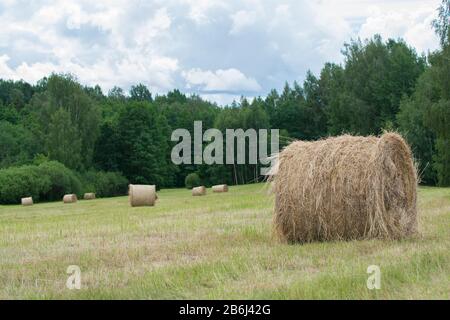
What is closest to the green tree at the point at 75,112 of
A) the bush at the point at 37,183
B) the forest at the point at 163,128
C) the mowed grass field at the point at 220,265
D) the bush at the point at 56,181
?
the forest at the point at 163,128

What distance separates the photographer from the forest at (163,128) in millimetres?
55469

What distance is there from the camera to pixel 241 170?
79.0 metres

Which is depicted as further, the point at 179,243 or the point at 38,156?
the point at 38,156

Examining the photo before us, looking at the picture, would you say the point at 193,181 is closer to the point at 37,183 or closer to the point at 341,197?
the point at 37,183

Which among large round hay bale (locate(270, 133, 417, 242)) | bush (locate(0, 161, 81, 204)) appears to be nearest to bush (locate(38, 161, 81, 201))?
bush (locate(0, 161, 81, 204))

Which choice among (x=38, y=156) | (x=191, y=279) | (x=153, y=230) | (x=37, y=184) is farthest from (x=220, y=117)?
(x=191, y=279)

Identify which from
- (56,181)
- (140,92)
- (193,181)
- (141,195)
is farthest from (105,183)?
(140,92)

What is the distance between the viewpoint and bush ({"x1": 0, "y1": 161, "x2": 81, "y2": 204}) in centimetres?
5072

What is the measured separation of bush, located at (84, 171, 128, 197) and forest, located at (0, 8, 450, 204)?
0.12 m

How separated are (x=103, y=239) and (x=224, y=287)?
19.2 ft

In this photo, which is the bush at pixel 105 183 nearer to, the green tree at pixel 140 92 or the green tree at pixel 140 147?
the green tree at pixel 140 147

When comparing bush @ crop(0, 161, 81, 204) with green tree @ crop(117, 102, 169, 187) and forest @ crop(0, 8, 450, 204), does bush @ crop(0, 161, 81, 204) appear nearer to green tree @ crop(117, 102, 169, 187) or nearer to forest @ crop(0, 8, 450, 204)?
forest @ crop(0, 8, 450, 204)
